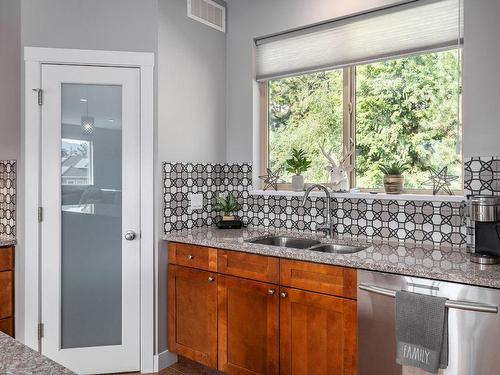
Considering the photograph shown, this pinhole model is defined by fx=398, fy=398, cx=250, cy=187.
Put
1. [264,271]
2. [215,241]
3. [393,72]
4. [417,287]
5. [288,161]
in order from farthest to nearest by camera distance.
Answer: [288,161]
[393,72]
[215,241]
[264,271]
[417,287]

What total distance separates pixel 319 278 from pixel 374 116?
4.43 feet

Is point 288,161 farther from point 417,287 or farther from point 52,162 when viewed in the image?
point 52,162

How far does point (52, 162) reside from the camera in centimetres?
277

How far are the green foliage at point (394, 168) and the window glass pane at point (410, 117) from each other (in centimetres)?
3

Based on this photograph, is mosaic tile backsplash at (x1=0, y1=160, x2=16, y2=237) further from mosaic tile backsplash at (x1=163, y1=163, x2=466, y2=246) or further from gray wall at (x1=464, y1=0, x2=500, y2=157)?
gray wall at (x1=464, y1=0, x2=500, y2=157)

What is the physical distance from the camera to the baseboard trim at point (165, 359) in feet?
9.43

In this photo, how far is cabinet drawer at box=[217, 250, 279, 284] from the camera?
2.37 m

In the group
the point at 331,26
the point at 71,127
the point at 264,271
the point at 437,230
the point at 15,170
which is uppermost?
the point at 331,26

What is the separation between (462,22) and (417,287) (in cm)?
164

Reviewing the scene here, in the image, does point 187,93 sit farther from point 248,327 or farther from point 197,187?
point 248,327

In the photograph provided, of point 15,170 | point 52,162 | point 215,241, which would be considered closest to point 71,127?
point 52,162

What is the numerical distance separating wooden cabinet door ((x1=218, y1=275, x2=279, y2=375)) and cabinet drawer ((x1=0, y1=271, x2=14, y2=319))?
1.49m

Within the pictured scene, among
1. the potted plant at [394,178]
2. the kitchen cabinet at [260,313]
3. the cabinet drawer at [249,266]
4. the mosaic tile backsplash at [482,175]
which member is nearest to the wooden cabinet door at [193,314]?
the kitchen cabinet at [260,313]

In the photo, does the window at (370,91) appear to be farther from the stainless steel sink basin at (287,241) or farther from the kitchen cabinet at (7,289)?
the kitchen cabinet at (7,289)
